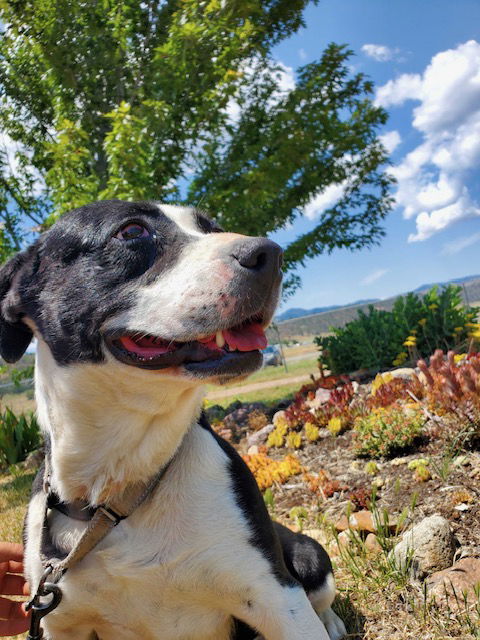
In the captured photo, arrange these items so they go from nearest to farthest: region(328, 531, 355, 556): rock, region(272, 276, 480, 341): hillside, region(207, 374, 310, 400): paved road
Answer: region(328, 531, 355, 556): rock, region(207, 374, 310, 400): paved road, region(272, 276, 480, 341): hillside

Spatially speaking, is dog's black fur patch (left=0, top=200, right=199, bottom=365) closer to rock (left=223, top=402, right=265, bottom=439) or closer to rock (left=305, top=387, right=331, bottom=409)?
rock (left=305, top=387, right=331, bottom=409)

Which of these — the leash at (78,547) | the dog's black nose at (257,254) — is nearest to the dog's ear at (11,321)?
the leash at (78,547)

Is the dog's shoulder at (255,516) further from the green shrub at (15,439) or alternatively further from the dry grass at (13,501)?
the green shrub at (15,439)

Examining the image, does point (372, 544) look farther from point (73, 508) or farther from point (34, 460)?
point (34, 460)

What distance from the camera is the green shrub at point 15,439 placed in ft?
23.4

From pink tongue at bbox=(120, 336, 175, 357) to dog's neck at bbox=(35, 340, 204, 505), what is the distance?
131 millimetres

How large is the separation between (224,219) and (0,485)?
4490 millimetres

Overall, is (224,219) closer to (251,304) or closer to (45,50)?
(45,50)

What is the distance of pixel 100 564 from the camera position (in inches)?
67.3

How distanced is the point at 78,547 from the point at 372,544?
5.33 ft

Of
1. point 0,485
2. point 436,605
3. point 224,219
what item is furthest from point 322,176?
point 436,605

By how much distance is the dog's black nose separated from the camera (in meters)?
1.57

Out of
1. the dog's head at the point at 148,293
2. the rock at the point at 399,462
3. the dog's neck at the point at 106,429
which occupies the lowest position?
the rock at the point at 399,462

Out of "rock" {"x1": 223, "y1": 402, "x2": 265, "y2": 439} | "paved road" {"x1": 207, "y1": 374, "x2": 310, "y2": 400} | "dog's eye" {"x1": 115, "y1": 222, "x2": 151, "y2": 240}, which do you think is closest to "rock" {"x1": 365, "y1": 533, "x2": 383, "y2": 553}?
"dog's eye" {"x1": 115, "y1": 222, "x2": 151, "y2": 240}
